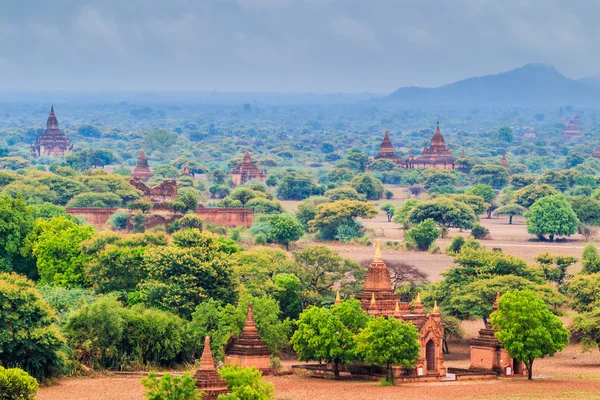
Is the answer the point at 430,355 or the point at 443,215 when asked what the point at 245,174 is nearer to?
the point at 443,215

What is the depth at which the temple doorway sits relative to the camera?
163 feet

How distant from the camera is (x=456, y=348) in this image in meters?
56.2

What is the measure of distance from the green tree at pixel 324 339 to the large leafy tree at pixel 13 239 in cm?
1386

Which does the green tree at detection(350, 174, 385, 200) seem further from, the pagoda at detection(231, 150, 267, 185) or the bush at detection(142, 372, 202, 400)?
the bush at detection(142, 372, 202, 400)

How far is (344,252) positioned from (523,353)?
3313 cm

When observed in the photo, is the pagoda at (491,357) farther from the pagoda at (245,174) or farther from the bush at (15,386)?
the pagoda at (245,174)

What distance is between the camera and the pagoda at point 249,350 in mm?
48062

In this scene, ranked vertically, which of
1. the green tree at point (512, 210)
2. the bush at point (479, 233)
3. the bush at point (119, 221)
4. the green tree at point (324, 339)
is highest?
the green tree at point (324, 339)

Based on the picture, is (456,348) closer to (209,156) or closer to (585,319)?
(585,319)

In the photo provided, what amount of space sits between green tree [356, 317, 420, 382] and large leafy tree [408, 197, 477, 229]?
143 feet

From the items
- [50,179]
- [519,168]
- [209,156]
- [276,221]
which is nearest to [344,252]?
[276,221]

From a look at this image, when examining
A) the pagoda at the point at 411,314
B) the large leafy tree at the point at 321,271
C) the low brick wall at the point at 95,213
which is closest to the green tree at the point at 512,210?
the low brick wall at the point at 95,213

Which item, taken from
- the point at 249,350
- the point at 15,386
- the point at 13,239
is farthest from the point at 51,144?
the point at 15,386

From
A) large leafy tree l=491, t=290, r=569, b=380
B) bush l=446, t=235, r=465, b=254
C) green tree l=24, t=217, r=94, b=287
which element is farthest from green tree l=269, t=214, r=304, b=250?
large leafy tree l=491, t=290, r=569, b=380
